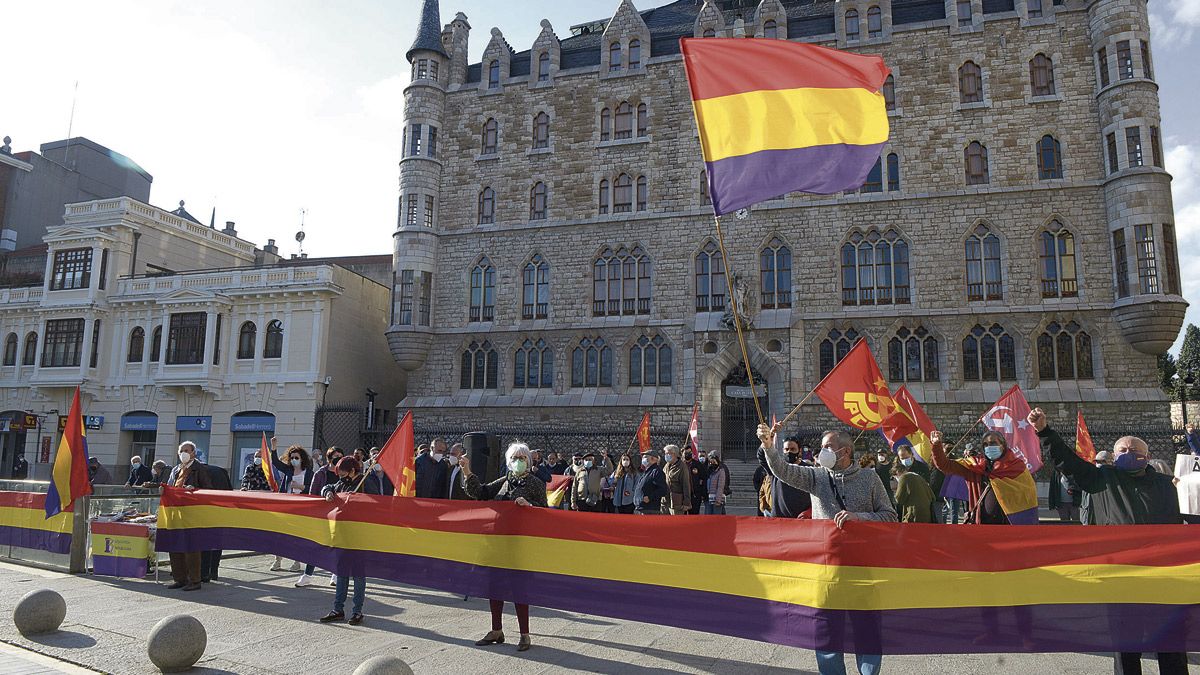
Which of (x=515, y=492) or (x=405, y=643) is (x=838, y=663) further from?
(x=405, y=643)

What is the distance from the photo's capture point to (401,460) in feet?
31.0

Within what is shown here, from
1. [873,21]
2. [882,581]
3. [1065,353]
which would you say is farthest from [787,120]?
[873,21]

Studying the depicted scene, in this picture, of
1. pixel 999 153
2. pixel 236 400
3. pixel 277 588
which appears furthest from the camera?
pixel 236 400

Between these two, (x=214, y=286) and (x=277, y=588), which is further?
(x=214, y=286)

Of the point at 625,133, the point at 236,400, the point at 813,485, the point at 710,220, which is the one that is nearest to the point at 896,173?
the point at 710,220

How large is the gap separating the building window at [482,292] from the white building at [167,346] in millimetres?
5263

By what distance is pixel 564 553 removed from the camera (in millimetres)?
6660

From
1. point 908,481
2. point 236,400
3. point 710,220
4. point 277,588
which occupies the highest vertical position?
point 710,220

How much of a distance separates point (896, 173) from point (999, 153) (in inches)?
134

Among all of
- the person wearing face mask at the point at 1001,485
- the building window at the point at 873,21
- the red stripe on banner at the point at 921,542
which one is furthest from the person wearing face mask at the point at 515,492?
the building window at the point at 873,21

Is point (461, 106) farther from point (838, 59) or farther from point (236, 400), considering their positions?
point (838, 59)

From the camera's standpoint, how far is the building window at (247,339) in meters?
30.2

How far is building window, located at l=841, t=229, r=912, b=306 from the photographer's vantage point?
2652 centimetres

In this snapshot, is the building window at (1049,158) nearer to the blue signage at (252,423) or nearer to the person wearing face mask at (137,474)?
the person wearing face mask at (137,474)
